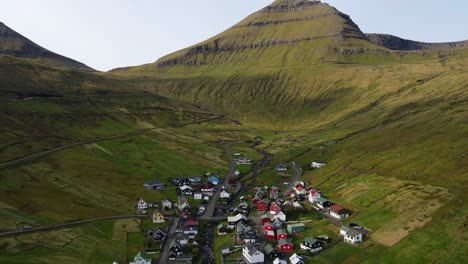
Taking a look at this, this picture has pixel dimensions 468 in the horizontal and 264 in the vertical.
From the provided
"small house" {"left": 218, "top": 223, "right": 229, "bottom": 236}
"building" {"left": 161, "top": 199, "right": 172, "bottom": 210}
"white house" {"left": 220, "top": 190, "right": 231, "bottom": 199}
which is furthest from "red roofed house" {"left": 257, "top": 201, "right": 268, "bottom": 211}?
"building" {"left": 161, "top": 199, "right": 172, "bottom": 210}

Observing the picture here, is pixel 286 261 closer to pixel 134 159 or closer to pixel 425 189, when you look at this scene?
pixel 425 189

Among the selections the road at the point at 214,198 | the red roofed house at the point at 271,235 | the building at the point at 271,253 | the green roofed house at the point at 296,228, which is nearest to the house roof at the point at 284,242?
the building at the point at 271,253

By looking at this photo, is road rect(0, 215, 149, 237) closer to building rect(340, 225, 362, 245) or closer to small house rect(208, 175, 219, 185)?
small house rect(208, 175, 219, 185)

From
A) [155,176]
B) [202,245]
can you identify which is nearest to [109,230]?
[202,245]

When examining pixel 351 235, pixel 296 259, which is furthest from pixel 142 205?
pixel 351 235

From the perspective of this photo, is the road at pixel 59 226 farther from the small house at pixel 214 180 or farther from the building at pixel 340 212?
the building at pixel 340 212

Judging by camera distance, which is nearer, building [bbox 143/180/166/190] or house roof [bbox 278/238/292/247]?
house roof [bbox 278/238/292/247]

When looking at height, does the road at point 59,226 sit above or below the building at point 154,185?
above
